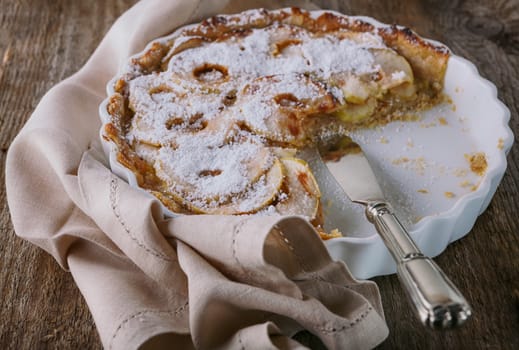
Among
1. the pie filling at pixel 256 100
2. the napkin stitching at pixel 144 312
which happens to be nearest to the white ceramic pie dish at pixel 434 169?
the pie filling at pixel 256 100

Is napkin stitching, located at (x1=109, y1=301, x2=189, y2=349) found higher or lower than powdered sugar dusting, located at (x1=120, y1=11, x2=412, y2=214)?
lower

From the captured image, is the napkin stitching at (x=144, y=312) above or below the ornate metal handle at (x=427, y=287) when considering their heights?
below

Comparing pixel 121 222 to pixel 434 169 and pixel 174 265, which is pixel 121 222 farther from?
pixel 434 169

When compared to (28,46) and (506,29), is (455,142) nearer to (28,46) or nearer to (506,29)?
(506,29)

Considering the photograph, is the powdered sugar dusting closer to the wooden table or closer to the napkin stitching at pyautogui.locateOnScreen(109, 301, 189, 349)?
the napkin stitching at pyautogui.locateOnScreen(109, 301, 189, 349)

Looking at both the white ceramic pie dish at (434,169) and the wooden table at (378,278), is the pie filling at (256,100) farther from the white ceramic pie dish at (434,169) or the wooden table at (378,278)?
the wooden table at (378,278)

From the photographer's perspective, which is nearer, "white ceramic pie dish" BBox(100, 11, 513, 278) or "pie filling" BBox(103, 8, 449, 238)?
"white ceramic pie dish" BBox(100, 11, 513, 278)

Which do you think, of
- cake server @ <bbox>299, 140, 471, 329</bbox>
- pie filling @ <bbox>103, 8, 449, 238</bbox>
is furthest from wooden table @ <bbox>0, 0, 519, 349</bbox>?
pie filling @ <bbox>103, 8, 449, 238</bbox>
